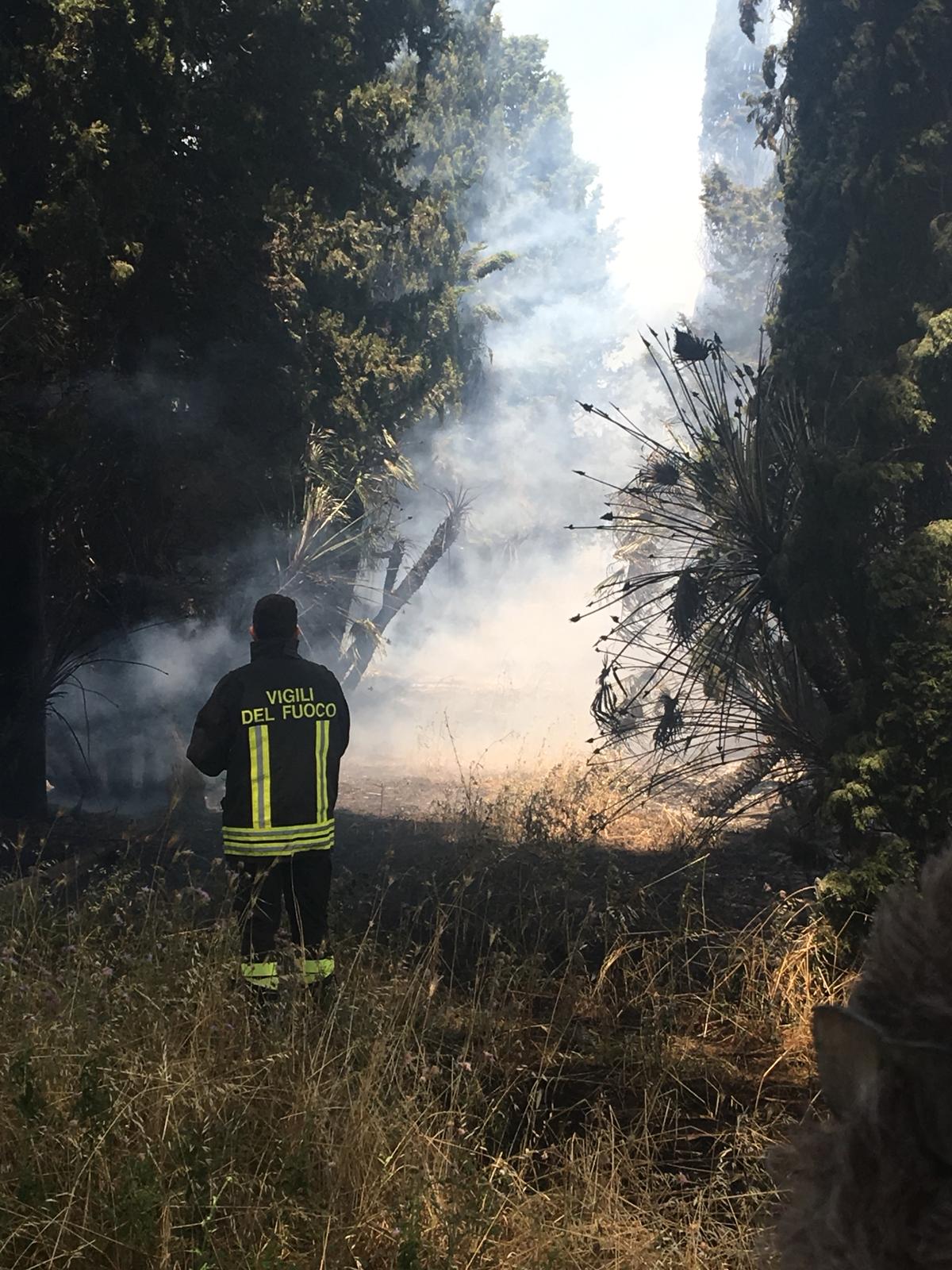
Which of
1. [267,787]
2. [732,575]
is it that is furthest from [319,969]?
[732,575]

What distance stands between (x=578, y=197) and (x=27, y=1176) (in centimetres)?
4502

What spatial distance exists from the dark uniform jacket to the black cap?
0.12 metres

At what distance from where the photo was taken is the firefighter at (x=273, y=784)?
4656 millimetres

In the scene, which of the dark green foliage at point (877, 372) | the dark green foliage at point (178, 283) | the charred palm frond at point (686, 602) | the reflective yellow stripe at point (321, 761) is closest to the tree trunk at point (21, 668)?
the dark green foliage at point (178, 283)

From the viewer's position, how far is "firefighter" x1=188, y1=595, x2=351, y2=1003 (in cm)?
466

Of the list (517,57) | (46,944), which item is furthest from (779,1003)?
(517,57)

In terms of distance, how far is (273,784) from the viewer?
15.3ft

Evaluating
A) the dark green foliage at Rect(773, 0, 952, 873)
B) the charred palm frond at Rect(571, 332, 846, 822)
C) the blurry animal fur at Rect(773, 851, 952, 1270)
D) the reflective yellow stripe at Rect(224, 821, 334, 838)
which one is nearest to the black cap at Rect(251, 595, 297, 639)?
the reflective yellow stripe at Rect(224, 821, 334, 838)

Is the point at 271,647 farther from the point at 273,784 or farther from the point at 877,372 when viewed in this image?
the point at 877,372

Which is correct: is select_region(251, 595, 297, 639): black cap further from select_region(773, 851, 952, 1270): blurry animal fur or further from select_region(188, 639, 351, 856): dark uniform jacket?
select_region(773, 851, 952, 1270): blurry animal fur

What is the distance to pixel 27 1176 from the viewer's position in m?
2.54

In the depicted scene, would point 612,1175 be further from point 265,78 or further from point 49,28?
point 265,78

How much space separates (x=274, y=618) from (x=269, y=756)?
0.64m

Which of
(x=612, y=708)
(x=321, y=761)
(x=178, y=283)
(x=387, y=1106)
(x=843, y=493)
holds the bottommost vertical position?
(x=387, y=1106)
